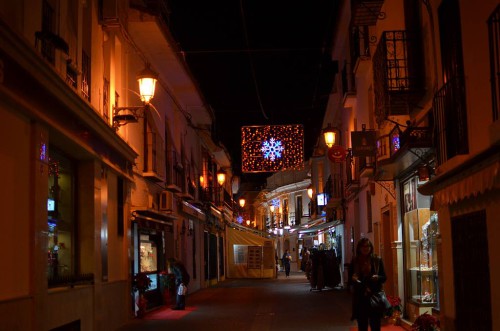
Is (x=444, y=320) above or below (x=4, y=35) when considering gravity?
below

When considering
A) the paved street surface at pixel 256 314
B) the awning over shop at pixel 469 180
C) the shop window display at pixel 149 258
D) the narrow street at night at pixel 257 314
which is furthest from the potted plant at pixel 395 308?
the shop window display at pixel 149 258

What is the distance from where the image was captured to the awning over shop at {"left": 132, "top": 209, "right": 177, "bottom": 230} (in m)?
17.7

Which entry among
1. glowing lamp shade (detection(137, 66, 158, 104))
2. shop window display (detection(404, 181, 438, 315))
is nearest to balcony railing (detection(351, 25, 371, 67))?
shop window display (detection(404, 181, 438, 315))

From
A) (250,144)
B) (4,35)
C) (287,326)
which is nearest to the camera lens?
(4,35)

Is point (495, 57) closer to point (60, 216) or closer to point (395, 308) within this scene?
point (60, 216)

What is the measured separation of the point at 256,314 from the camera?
62.0 feet

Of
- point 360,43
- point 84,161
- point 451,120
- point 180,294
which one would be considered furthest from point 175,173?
point 451,120

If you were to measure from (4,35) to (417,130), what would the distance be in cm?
680

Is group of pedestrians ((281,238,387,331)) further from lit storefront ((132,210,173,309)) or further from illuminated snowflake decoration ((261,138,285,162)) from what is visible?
illuminated snowflake decoration ((261,138,285,162))

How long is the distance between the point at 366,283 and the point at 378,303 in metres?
0.36

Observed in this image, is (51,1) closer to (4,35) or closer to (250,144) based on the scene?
(4,35)

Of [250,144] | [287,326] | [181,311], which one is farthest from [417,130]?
[250,144]

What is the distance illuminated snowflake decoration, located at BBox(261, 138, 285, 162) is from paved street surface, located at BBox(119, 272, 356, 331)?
493cm

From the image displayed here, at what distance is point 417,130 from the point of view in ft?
39.0
